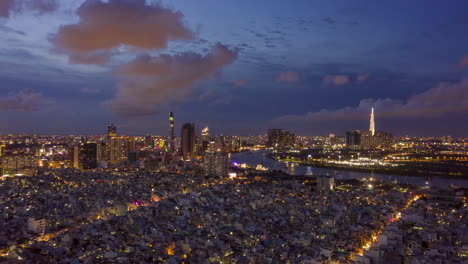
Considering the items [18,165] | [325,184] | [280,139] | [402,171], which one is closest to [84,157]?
[18,165]

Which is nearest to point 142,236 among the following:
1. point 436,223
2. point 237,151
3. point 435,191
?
point 436,223

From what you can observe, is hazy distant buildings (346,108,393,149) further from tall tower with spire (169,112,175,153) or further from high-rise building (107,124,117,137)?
high-rise building (107,124,117,137)

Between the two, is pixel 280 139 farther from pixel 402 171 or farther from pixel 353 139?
pixel 402 171

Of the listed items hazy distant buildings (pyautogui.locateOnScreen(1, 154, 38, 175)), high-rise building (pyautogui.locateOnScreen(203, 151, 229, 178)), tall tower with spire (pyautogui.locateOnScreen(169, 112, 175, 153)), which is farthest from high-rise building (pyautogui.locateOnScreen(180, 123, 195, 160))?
hazy distant buildings (pyautogui.locateOnScreen(1, 154, 38, 175))

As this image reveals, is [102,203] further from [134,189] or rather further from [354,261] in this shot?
[354,261]

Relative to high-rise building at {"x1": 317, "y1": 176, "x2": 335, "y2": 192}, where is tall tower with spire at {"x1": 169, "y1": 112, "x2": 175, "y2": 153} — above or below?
above

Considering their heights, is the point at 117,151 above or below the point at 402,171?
above

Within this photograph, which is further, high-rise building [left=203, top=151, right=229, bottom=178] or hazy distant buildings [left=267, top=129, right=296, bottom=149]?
hazy distant buildings [left=267, top=129, right=296, bottom=149]

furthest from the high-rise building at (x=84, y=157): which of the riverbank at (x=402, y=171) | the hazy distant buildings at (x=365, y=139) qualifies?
the hazy distant buildings at (x=365, y=139)
